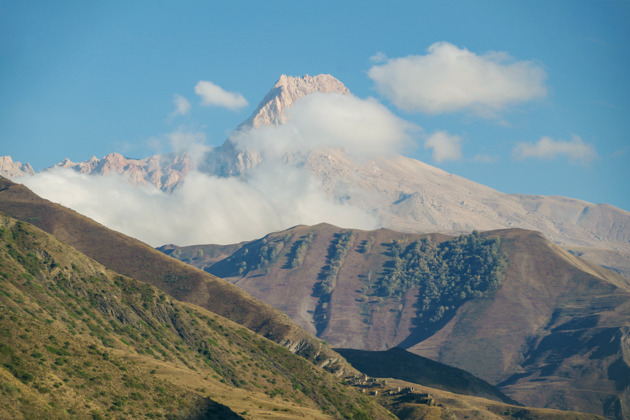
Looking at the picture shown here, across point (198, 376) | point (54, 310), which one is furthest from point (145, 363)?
point (54, 310)

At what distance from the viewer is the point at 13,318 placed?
379 feet

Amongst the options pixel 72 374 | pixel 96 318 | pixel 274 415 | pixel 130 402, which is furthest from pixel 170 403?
pixel 96 318

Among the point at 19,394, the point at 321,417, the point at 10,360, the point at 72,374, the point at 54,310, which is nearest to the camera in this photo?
the point at 19,394

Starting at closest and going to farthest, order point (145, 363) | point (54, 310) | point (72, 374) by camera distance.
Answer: point (72, 374), point (145, 363), point (54, 310)

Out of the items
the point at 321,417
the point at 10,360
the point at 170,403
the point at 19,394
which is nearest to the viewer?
the point at 19,394

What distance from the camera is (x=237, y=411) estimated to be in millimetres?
144625

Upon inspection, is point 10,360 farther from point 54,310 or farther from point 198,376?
point 54,310

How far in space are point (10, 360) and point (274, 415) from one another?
62530mm

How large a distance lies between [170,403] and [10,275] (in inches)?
3440

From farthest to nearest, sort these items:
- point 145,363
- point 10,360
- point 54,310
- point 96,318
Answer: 1. point 96,318
2. point 54,310
3. point 145,363
4. point 10,360

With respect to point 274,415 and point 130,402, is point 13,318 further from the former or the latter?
point 274,415

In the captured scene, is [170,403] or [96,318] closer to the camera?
[170,403]

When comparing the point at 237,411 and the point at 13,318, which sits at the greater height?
the point at 13,318

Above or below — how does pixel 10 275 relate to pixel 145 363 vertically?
above
